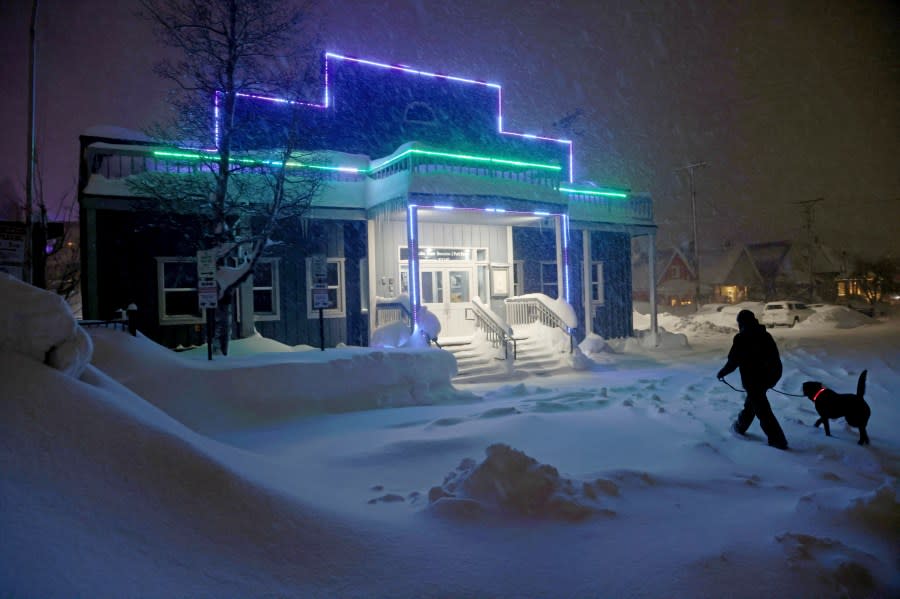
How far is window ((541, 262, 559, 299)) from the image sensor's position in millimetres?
19781

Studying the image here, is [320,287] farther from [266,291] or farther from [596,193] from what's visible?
[596,193]

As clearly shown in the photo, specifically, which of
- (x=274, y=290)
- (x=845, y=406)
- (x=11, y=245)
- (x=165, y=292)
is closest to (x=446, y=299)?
(x=274, y=290)

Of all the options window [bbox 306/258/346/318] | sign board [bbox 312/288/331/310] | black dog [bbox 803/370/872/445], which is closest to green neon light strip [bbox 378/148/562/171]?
window [bbox 306/258/346/318]

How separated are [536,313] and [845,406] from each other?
1087cm

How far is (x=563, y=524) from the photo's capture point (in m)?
4.04

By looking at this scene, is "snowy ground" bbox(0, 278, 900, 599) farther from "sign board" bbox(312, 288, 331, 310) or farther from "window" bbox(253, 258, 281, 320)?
"window" bbox(253, 258, 281, 320)

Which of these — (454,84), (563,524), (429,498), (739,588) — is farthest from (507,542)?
(454,84)

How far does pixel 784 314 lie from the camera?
109ft

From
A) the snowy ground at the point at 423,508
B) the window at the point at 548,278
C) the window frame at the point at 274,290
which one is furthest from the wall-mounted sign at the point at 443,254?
the snowy ground at the point at 423,508

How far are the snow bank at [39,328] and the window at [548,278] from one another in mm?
16759

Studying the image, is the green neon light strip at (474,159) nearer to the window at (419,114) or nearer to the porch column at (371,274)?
the porch column at (371,274)

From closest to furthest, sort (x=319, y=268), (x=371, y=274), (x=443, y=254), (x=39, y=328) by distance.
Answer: (x=39, y=328) → (x=319, y=268) → (x=371, y=274) → (x=443, y=254)

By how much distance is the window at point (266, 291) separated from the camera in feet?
49.0

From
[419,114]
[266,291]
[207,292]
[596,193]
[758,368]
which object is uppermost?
[419,114]
